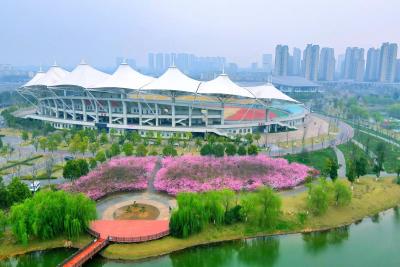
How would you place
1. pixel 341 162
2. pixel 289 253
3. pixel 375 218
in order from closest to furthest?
pixel 289 253 < pixel 375 218 < pixel 341 162

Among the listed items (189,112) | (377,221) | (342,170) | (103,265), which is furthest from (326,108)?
(103,265)

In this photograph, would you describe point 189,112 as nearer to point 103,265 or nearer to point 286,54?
point 103,265

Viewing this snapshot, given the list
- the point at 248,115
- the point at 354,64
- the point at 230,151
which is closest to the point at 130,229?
the point at 230,151

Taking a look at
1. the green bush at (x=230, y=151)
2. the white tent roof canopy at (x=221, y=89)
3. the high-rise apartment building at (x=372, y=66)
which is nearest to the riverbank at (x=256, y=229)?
the green bush at (x=230, y=151)

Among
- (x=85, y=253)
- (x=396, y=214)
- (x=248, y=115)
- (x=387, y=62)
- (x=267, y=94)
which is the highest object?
(x=387, y=62)

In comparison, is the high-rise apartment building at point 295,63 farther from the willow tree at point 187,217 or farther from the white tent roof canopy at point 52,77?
the willow tree at point 187,217

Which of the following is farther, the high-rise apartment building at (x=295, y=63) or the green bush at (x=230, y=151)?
Answer: the high-rise apartment building at (x=295, y=63)

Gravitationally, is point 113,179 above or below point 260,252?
above

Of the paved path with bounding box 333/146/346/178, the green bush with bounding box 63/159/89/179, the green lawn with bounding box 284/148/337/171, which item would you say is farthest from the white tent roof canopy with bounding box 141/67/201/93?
the green bush with bounding box 63/159/89/179

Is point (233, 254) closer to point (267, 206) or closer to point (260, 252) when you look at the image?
point (260, 252)
